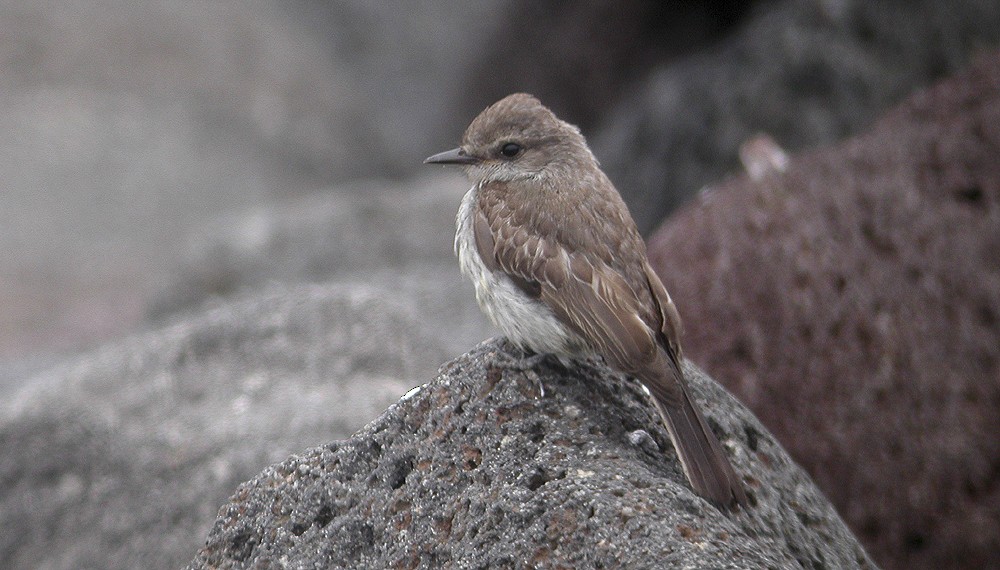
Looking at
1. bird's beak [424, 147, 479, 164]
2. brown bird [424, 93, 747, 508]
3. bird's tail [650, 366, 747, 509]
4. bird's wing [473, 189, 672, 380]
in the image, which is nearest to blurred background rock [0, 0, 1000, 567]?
bird's beak [424, 147, 479, 164]

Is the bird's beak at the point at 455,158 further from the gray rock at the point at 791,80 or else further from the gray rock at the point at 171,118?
the gray rock at the point at 171,118

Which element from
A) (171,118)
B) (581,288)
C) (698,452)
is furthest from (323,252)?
(698,452)

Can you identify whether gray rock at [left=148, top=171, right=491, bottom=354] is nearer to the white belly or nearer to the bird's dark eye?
the bird's dark eye

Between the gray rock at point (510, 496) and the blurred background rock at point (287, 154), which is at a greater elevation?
the blurred background rock at point (287, 154)

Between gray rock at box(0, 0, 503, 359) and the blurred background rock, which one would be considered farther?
gray rock at box(0, 0, 503, 359)

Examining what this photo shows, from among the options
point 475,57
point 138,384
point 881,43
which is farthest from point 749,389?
point 475,57

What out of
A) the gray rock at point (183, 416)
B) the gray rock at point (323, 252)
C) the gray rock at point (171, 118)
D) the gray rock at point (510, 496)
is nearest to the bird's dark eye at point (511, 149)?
the gray rock at point (510, 496)

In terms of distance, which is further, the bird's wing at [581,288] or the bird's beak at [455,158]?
the bird's beak at [455,158]
